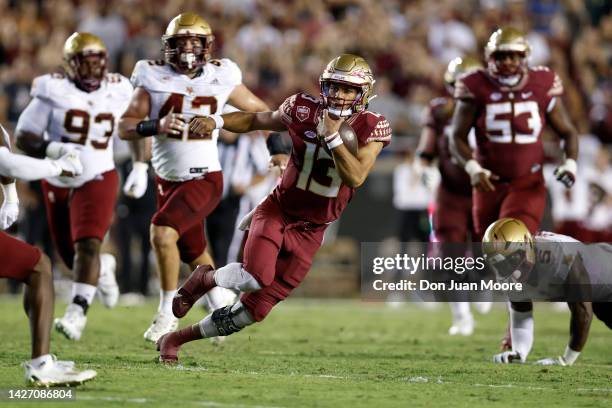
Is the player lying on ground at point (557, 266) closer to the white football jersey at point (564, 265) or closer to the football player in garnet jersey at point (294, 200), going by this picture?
the white football jersey at point (564, 265)

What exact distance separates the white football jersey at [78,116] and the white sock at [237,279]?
2.32 m

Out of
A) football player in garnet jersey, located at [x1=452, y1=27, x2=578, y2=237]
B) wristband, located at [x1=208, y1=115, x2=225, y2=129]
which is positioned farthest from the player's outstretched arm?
wristband, located at [x1=208, y1=115, x2=225, y2=129]

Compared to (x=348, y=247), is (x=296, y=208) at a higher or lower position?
higher

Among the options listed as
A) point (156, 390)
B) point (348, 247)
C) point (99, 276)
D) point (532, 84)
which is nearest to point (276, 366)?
point (156, 390)

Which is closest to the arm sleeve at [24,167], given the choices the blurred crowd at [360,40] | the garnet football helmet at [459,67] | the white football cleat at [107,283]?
the white football cleat at [107,283]

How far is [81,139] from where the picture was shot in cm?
858

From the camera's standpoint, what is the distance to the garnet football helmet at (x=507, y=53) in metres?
8.34

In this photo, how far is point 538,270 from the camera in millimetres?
7172

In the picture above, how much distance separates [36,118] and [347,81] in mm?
2966

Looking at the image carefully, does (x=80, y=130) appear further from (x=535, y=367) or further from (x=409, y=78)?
(x=409, y=78)

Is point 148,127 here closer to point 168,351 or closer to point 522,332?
point 168,351

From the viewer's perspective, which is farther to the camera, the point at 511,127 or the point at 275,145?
the point at 511,127

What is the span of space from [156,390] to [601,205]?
9124 millimetres

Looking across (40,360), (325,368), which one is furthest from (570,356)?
(40,360)
